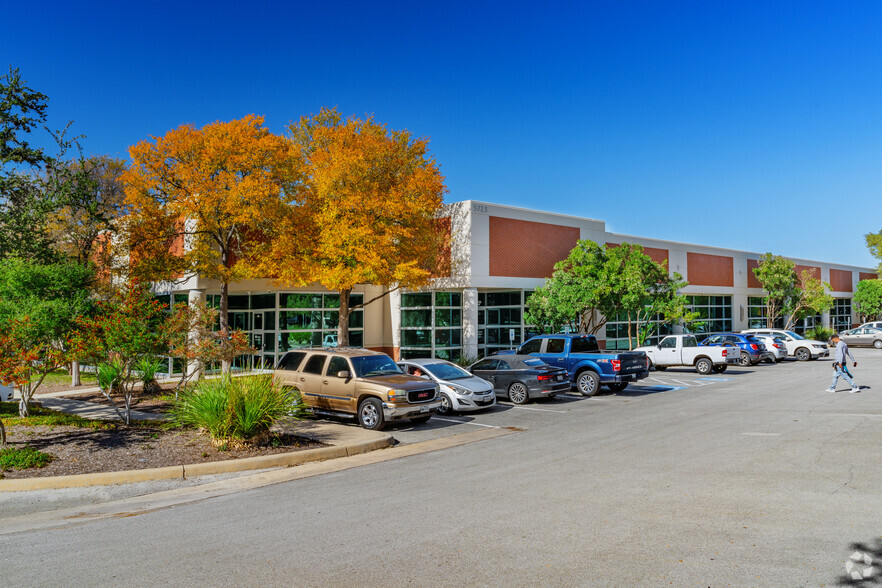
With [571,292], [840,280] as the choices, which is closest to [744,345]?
[571,292]

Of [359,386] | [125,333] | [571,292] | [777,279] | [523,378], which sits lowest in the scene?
[523,378]

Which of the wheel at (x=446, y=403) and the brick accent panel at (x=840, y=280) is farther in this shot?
the brick accent panel at (x=840, y=280)

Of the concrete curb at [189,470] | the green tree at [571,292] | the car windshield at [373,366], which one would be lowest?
the concrete curb at [189,470]

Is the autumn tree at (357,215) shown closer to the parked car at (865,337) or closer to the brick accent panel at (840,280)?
the parked car at (865,337)

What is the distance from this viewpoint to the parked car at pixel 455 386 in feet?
52.1

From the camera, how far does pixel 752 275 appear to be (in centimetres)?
4653

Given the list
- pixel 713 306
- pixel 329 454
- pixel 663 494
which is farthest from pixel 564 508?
pixel 713 306

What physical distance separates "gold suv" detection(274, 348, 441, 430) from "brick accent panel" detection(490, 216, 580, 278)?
44.2ft

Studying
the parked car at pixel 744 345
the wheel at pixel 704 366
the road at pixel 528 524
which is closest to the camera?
the road at pixel 528 524

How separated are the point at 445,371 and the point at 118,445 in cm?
827

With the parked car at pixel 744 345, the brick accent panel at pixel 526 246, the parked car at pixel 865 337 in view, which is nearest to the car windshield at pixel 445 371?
the brick accent panel at pixel 526 246

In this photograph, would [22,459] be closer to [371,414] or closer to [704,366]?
[371,414]

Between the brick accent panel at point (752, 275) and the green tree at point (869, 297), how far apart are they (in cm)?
1661

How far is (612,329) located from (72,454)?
27.5 metres
